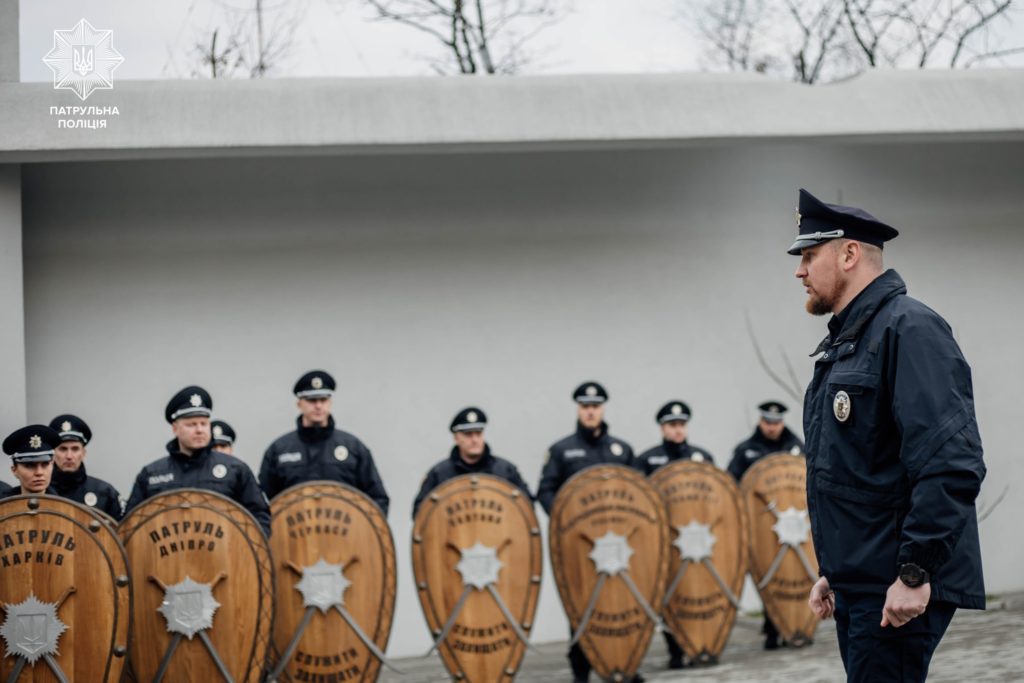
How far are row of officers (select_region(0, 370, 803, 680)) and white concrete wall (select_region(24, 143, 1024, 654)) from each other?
101 centimetres

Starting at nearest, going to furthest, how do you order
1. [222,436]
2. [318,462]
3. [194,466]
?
[194,466] < [318,462] < [222,436]

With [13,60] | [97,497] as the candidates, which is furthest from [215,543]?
[13,60]

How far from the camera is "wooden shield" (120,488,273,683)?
18.8 ft

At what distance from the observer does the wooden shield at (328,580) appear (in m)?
6.25

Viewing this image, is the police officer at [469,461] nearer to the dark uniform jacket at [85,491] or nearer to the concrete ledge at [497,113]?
the dark uniform jacket at [85,491]

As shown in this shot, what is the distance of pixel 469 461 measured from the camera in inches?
296

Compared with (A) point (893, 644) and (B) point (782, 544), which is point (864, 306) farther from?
(B) point (782, 544)

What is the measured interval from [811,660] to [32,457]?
4377 mm

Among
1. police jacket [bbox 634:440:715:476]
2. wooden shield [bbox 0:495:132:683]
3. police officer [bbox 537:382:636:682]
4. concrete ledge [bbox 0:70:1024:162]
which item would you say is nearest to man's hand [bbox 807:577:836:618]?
wooden shield [bbox 0:495:132:683]

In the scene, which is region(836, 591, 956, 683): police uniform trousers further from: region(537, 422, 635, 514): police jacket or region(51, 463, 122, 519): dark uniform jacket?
region(537, 422, 635, 514): police jacket

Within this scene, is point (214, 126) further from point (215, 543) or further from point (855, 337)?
point (855, 337)

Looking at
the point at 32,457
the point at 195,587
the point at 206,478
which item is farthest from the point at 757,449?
the point at 32,457

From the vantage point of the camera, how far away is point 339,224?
9047mm

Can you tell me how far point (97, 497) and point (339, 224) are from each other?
9.52ft
